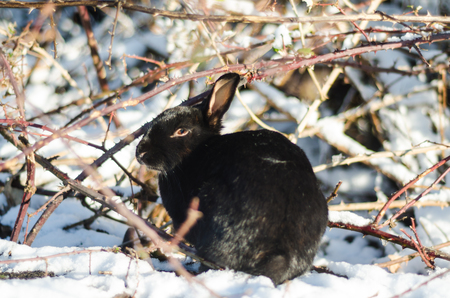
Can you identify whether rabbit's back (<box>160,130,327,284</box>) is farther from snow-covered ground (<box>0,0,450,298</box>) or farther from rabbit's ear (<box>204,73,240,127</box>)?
rabbit's ear (<box>204,73,240,127</box>)

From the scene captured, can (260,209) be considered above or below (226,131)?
above

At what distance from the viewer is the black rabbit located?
1718mm

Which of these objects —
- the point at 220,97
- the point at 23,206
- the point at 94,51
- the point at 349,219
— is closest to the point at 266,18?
the point at 220,97

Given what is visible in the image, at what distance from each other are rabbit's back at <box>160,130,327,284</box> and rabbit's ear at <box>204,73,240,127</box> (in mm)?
377

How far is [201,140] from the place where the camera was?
2.32 meters

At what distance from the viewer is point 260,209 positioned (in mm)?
1723

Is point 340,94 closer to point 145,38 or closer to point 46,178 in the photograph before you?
point 145,38

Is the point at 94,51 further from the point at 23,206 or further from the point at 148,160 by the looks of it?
the point at 148,160

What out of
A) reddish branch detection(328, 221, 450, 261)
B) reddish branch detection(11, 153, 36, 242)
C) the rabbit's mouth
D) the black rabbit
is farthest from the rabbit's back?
reddish branch detection(11, 153, 36, 242)

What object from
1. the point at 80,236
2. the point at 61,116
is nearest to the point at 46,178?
the point at 61,116

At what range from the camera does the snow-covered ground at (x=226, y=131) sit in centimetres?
164

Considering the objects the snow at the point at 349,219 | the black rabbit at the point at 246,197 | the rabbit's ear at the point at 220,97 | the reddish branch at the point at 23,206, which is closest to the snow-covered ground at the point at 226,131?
the snow at the point at 349,219

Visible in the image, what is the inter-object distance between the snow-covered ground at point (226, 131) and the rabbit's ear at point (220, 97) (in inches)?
15.2

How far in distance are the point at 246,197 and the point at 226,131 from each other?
94.7 inches
